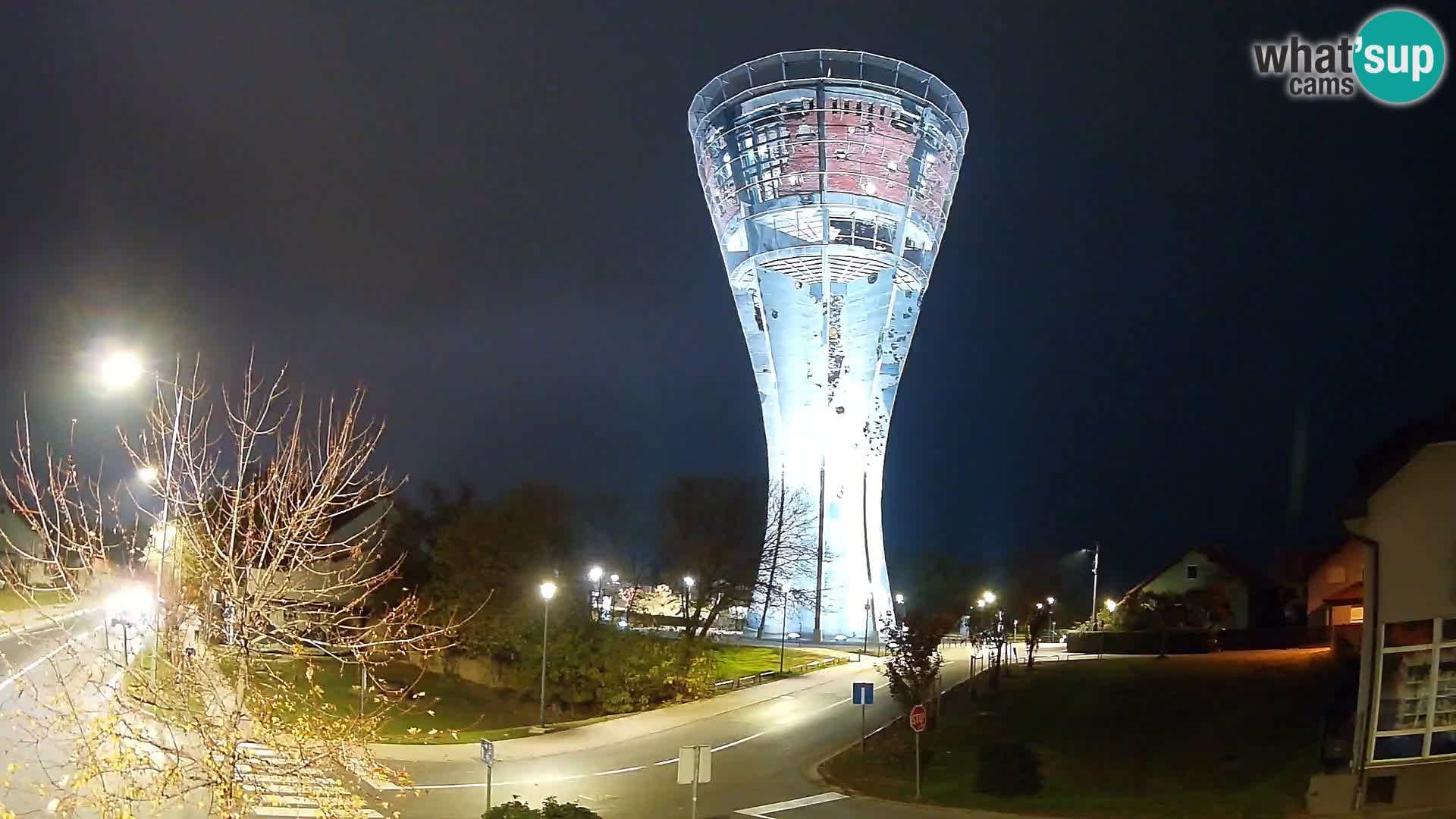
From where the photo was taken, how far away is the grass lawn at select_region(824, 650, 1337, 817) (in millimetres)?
19922

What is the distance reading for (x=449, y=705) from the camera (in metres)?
35.5

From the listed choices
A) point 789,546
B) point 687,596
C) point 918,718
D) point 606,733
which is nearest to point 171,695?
point 918,718

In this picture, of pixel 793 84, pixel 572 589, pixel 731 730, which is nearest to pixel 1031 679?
pixel 731 730

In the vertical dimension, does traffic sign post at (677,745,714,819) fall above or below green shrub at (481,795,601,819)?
above

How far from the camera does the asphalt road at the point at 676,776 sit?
19438 mm

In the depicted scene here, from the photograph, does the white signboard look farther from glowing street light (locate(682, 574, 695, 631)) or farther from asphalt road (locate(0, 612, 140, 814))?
glowing street light (locate(682, 574, 695, 631))

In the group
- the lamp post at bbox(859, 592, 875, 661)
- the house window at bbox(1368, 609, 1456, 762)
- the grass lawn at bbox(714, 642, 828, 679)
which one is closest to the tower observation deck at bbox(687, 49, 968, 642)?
the lamp post at bbox(859, 592, 875, 661)

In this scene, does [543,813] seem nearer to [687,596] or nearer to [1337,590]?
[687,596]

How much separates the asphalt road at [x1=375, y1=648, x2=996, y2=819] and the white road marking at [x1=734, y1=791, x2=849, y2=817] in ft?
0.07

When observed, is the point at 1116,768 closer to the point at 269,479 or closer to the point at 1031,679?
the point at 1031,679

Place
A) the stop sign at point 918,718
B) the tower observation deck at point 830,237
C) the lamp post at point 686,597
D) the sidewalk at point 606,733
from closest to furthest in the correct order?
the stop sign at point 918,718 → the sidewalk at point 606,733 → the lamp post at point 686,597 → the tower observation deck at point 830,237

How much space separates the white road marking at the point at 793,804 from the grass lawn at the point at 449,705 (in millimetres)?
8980

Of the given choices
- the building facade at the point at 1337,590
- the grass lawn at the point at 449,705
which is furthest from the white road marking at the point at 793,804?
the building facade at the point at 1337,590

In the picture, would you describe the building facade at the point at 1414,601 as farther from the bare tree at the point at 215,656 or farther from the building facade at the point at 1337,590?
the building facade at the point at 1337,590
